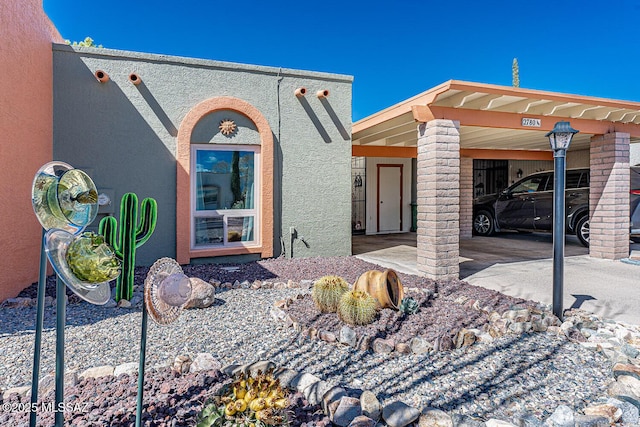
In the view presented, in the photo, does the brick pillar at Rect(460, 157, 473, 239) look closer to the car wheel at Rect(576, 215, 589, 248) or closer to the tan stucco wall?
the car wheel at Rect(576, 215, 589, 248)

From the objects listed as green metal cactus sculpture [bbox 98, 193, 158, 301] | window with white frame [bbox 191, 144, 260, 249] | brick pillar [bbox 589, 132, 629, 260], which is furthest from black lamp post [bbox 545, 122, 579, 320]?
window with white frame [bbox 191, 144, 260, 249]

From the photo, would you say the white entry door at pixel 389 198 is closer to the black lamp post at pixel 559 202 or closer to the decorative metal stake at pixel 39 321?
the black lamp post at pixel 559 202

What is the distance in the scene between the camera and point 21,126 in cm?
518

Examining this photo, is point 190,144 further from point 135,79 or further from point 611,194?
point 611,194

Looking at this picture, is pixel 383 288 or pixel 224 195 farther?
pixel 224 195

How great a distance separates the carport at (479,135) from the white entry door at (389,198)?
4269 mm

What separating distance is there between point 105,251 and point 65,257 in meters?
0.14

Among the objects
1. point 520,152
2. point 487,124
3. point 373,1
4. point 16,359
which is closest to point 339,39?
point 373,1

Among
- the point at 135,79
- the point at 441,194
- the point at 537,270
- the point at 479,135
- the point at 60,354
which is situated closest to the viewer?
the point at 60,354

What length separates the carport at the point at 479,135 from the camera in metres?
5.66

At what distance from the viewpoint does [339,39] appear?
16.0m

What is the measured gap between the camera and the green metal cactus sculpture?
196 cm

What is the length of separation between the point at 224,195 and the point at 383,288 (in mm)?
3987

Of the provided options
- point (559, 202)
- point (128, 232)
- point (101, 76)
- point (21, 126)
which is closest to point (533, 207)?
point (559, 202)
